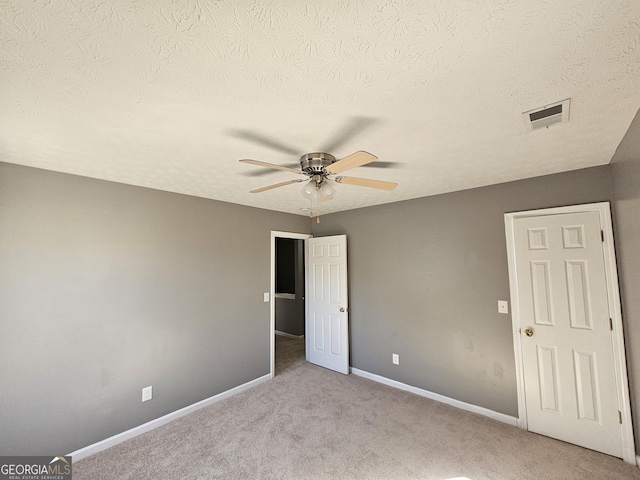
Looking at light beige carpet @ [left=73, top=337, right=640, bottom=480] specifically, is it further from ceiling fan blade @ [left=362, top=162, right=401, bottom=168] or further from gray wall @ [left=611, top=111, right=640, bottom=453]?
ceiling fan blade @ [left=362, top=162, right=401, bottom=168]

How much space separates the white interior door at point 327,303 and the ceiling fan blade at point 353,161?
Result: 92.0 inches

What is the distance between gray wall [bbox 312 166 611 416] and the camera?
267 centimetres

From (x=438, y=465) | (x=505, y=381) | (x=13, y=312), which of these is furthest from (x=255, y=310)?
(x=505, y=381)

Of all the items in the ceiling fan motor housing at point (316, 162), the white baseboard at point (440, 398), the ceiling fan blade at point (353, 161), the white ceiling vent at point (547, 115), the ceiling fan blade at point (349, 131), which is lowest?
the white baseboard at point (440, 398)

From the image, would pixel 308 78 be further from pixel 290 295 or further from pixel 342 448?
pixel 290 295

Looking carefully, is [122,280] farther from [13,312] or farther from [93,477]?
[93,477]

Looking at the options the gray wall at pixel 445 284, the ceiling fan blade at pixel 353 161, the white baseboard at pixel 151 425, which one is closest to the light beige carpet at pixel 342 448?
the white baseboard at pixel 151 425

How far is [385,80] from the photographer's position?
45.4 inches

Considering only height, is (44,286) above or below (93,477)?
above

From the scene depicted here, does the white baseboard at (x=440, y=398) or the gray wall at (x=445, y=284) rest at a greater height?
the gray wall at (x=445, y=284)

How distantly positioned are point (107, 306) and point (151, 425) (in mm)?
1260

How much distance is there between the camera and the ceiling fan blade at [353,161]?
4.73 feet

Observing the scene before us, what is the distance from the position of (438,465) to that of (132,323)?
2.96m

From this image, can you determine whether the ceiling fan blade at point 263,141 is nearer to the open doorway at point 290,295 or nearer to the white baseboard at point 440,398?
the white baseboard at point 440,398
